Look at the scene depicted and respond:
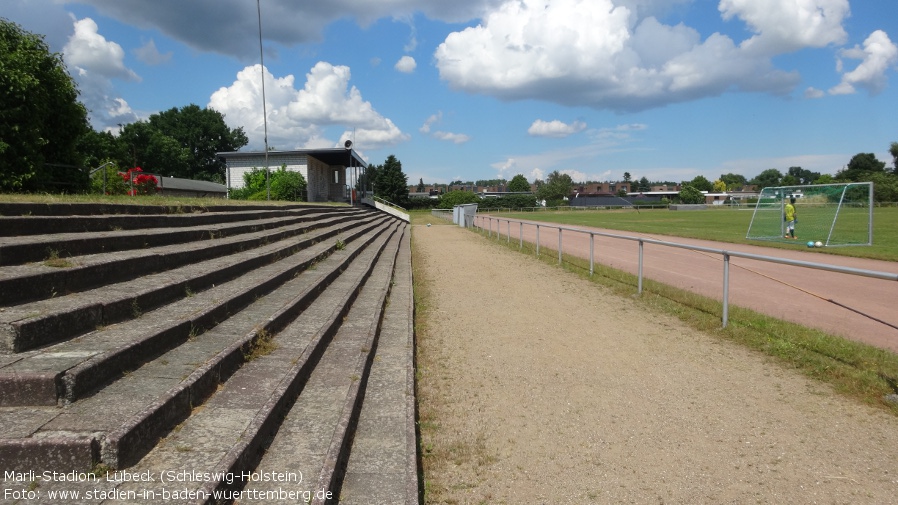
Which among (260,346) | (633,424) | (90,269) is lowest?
(633,424)

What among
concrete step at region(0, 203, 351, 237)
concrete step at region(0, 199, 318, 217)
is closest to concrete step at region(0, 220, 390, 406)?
concrete step at region(0, 203, 351, 237)

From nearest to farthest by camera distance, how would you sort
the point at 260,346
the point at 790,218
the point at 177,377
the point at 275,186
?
the point at 177,377 → the point at 260,346 → the point at 790,218 → the point at 275,186

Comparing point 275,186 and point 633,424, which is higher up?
point 275,186

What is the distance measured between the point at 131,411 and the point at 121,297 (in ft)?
5.05

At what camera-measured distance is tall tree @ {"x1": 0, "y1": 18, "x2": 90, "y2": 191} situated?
37.5 feet

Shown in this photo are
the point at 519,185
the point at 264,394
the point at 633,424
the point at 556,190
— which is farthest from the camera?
the point at 519,185

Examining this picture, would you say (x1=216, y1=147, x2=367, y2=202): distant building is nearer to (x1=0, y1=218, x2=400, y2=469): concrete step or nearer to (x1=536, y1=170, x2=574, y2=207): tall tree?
(x1=0, y1=218, x2=400, y2=469): concrete step

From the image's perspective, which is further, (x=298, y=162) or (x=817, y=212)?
(x=298, y=162)

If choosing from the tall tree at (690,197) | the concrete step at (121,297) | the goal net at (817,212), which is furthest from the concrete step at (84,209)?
the tall tree at (690,197)

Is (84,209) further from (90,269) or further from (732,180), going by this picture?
(732,180)

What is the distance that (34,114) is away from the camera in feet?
39.7

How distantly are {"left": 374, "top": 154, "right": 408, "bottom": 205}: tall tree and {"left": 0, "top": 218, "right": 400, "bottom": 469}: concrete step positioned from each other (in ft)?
280

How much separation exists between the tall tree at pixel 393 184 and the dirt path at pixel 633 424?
83046 millimetres

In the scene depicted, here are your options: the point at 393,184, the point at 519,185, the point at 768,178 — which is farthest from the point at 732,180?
the point at 393,184
